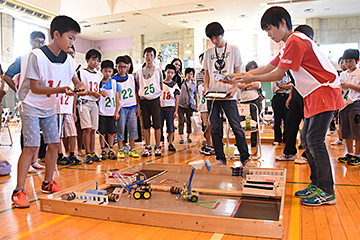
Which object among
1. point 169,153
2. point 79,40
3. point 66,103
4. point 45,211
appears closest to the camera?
point 45,211

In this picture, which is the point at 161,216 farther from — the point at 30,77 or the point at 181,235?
the point at 30,77

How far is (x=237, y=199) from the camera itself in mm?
2137

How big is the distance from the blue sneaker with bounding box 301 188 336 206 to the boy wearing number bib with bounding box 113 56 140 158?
2748 millimetres

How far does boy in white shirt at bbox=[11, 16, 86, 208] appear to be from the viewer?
214 cm

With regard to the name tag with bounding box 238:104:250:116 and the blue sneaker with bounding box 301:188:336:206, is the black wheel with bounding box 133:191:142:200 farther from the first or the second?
the name tag with bounding box 238:104:250:116

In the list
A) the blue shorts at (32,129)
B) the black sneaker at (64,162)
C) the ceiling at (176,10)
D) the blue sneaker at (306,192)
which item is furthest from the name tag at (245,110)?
the ceiling at (176,10)

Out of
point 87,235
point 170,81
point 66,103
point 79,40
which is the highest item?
point 79,40

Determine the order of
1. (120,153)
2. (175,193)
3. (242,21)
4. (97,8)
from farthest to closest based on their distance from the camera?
(242,21) → (97,8) → (120,153) → (175,193)

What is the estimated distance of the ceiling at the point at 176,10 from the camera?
1290 cm

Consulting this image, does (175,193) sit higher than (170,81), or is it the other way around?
(170,81)

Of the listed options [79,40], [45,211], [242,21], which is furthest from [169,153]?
[79,40]

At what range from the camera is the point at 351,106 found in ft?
11.6

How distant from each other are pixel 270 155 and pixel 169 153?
5.04 ft

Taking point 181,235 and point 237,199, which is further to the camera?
point 237,199
